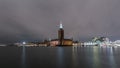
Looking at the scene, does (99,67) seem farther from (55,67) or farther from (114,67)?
(55,67)

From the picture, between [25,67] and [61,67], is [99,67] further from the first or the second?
[25,67]

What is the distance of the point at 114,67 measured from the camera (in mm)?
37656

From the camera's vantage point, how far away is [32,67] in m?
36.7

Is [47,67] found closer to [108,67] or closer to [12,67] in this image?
[12,67]

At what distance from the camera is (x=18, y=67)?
37.2 m

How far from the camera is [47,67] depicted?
3662 centimetres

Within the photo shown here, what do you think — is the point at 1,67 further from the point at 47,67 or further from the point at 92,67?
the point at 92,67

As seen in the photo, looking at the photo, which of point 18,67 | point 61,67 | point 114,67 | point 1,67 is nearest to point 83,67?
point 61,67

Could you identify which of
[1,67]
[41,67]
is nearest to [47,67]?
[41,67]

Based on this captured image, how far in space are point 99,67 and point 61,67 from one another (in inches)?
347

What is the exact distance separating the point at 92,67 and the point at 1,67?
68.1 feet

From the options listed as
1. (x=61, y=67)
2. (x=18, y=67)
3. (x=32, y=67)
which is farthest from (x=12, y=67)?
(x=61, y=67)

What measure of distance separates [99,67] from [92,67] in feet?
5.22

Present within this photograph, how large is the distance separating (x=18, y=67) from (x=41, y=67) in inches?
218
